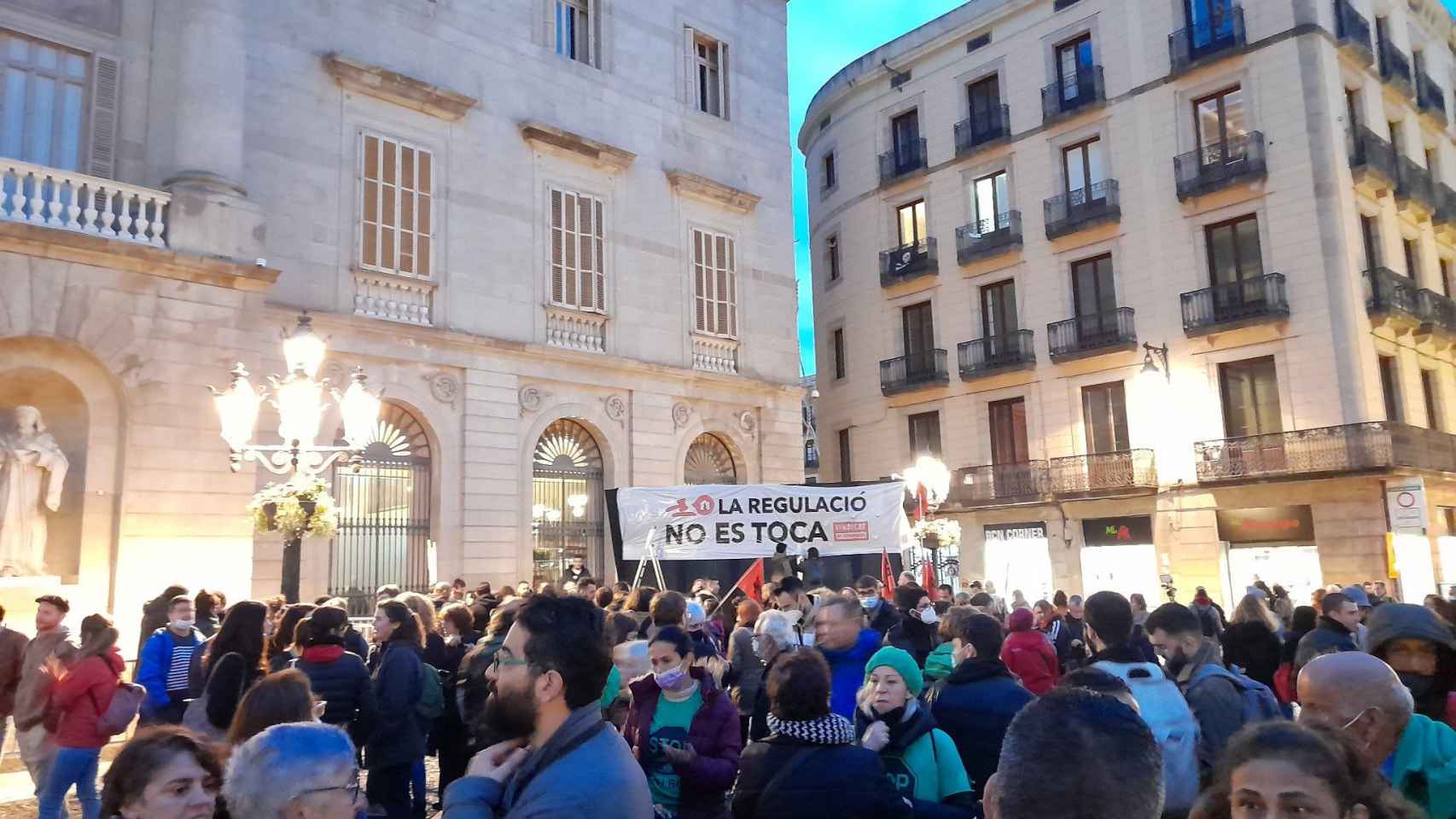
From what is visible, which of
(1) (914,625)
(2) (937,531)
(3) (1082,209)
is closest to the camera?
(1) (914,625)

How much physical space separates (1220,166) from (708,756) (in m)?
23.9

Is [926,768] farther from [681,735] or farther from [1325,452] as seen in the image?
[1325,452]

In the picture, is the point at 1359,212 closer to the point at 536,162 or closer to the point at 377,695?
the point at 536,162

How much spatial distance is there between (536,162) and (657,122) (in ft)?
10.8

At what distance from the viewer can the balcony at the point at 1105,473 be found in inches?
973

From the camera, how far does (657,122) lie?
21.6 metres

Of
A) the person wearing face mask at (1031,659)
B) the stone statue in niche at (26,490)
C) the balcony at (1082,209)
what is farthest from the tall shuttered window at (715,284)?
the person wearing face mask at (1031,659)

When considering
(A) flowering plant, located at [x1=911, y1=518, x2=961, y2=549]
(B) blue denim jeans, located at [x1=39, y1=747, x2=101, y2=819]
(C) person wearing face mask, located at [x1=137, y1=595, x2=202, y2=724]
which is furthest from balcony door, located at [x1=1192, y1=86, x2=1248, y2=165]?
(B) blue denim jeans, located at [x1=39, y1=747, x2=101, y2=819]

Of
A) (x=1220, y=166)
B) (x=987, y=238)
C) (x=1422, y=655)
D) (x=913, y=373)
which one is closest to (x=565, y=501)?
(x=913, y=373)

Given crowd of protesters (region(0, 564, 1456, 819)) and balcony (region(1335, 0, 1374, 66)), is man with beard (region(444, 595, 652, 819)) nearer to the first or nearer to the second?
crowd of protesters (region(0, 564, 1456, 819))

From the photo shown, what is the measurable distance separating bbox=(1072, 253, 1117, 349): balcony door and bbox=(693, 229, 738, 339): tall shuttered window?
31.2 feet

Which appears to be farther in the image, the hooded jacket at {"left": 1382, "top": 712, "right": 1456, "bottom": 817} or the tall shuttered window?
the tall shuttered window

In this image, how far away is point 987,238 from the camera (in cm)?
2819

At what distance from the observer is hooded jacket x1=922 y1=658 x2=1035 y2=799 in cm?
471
